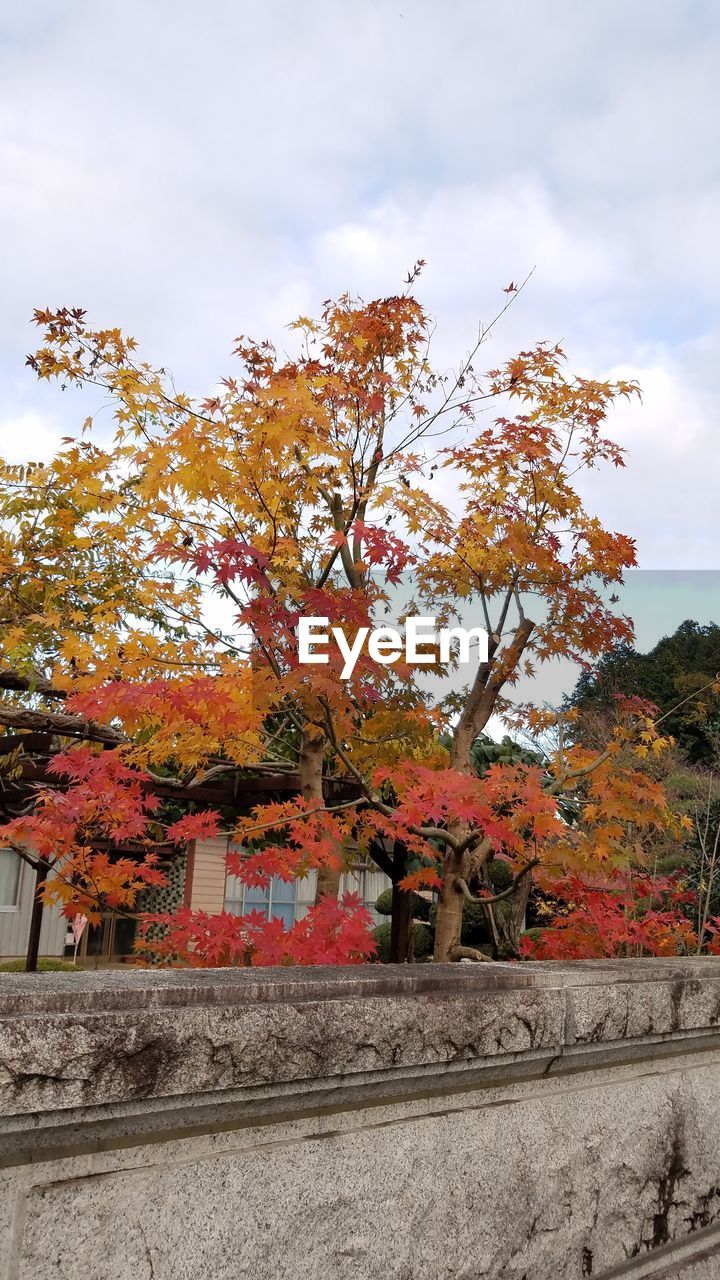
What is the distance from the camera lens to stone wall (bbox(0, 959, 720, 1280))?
57.9 inches

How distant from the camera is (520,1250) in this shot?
2.18 m

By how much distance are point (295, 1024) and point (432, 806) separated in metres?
3.05

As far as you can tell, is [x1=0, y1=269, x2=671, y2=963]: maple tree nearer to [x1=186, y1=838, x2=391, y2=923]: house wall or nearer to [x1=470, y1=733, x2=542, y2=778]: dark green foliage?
[x1=470, y1=733, x2=542, y2=778]: dark green foliage

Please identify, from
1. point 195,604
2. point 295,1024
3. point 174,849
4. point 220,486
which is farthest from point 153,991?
point 174,849

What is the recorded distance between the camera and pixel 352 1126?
6.18 feet

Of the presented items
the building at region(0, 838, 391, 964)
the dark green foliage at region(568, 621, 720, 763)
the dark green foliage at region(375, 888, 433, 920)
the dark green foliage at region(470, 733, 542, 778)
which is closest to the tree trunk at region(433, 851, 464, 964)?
the dark green foliage at region(470, 733, 542, 778)

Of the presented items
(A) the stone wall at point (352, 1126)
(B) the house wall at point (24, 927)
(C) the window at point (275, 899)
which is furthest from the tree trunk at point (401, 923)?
(B) the house wall at point (24, 927)

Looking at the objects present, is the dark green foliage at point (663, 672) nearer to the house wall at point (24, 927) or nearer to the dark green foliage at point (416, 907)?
the dark green foliage at point (416, 907)

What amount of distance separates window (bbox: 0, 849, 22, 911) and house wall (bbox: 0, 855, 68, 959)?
6 centimetres

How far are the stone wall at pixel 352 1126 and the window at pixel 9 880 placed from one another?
17.9 metres

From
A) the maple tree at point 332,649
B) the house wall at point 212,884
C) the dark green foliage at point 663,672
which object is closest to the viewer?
the maple tree at point 332,649

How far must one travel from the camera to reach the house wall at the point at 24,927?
18.7 m

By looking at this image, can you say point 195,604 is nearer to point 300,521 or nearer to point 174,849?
point 300,521

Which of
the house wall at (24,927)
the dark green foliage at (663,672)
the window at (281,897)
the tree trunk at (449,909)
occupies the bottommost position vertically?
the house wall at (24,927)
